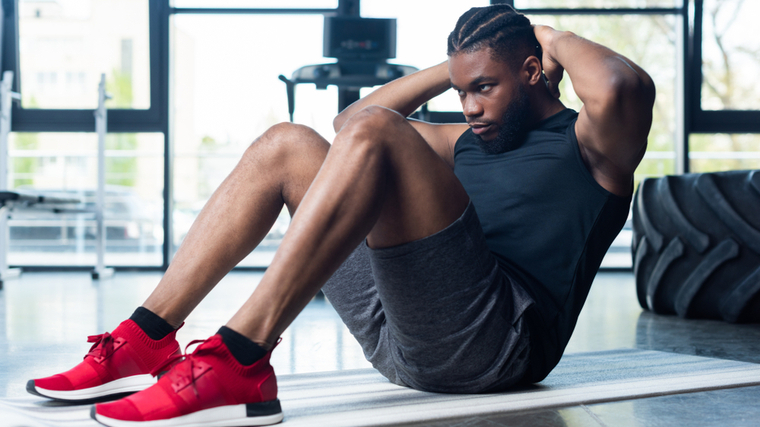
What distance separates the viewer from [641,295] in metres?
2.30

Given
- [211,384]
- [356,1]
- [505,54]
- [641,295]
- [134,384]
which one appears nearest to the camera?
[211,384]

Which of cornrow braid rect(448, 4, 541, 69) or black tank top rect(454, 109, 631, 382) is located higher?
cornrow braid rect(448, 4, 541, 69)

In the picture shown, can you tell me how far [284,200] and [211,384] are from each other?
363 mm

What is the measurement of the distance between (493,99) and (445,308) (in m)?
0.42

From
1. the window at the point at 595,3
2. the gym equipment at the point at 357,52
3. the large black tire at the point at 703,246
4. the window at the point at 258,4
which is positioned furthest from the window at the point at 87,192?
the large black tire at the point at 703,246

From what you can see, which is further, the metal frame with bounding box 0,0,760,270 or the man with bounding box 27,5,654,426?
the metal frame with bounding box 0,0,760,270

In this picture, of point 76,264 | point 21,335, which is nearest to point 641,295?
point 21,335

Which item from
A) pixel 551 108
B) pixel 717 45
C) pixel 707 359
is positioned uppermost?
pixel 717 45

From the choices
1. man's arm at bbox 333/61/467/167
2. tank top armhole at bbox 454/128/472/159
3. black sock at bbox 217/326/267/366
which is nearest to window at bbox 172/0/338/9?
man's arm at bbox 333/61/467/167

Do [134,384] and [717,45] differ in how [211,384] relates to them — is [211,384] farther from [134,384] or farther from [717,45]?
[717,45]

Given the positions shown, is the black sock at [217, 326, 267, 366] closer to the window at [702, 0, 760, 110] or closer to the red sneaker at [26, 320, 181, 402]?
the red sneaker at [26, 320, 181, 402]

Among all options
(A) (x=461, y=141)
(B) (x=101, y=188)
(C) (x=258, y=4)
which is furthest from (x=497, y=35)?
(C) (x=258, y=4)

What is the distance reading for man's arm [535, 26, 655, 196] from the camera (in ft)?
3.11

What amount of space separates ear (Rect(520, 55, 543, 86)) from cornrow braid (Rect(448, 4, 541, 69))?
10 mm
